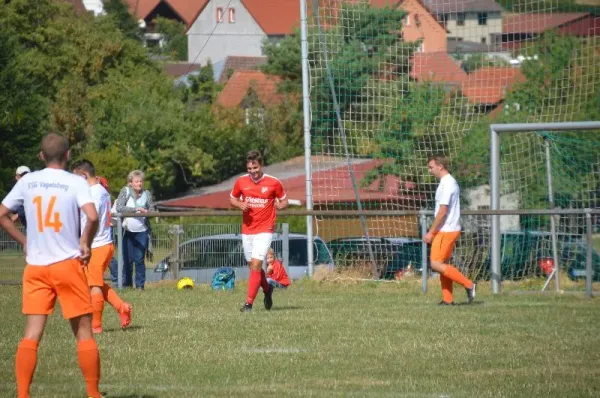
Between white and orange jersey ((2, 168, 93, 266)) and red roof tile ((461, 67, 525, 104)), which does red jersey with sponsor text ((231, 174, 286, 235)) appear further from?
red roof tile ((461, 67, 525, 104))

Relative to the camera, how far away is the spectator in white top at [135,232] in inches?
776

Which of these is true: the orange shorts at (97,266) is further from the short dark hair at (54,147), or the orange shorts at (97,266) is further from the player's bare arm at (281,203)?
the short dark hair at (54,147)

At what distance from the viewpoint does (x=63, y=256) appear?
795 centimetres

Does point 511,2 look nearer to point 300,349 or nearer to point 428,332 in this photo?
point 428,332

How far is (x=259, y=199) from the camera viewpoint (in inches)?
577

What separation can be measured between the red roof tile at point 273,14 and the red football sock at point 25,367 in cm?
10550

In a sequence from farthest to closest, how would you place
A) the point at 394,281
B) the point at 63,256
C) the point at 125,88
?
the point at 125,88 < the point at 394,281 < the point at 63,256

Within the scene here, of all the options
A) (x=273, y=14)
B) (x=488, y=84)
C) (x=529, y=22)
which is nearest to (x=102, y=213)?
(x=529, y=22)

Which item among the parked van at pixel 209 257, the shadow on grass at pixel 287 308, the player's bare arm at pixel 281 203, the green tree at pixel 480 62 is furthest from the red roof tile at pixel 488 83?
the player's bare arm at pixel 281 203

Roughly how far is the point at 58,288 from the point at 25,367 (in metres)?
0.58

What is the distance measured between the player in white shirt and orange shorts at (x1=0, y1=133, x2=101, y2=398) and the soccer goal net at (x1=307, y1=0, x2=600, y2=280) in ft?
37.1

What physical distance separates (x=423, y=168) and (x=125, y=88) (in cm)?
4366

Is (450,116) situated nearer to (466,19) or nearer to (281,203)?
(466,19)

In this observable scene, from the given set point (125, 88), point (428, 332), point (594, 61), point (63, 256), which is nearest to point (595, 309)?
point (428, 332)
